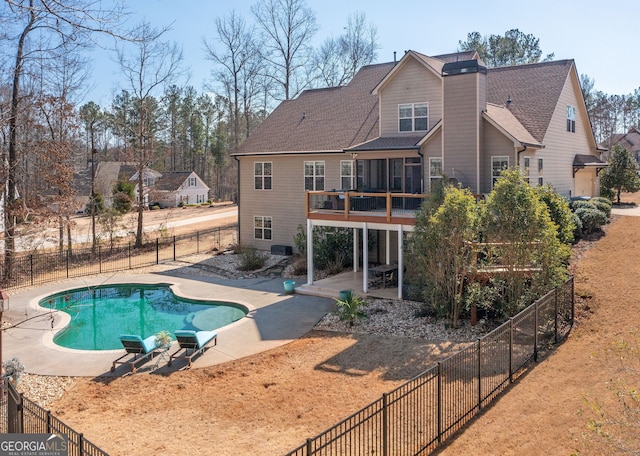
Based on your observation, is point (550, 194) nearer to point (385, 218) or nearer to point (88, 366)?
point (385, 218)

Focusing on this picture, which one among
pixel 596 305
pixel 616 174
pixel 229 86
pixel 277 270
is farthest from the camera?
pixel 229 86

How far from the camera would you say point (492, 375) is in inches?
383

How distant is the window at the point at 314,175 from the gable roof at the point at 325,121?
2.55ft

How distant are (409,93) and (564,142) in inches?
306

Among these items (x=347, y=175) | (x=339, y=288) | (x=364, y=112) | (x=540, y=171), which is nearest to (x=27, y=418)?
(x=339, y=288)

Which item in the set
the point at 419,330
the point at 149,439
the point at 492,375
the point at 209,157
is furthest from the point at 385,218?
the point at 209,157

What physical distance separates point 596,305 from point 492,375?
19.2ft

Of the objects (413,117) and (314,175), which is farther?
(314,175)

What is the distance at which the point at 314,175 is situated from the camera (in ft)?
80.6

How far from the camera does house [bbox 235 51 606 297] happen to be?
731 inches

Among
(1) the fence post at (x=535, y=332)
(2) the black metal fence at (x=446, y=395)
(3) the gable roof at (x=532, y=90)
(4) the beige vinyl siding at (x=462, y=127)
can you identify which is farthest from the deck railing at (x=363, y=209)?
(3) the gable roof at (x=532, y=90)

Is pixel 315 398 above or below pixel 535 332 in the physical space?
below

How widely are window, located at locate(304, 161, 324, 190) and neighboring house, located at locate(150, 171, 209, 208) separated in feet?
113

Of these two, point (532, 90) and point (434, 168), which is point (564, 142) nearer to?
point (532, 90)
